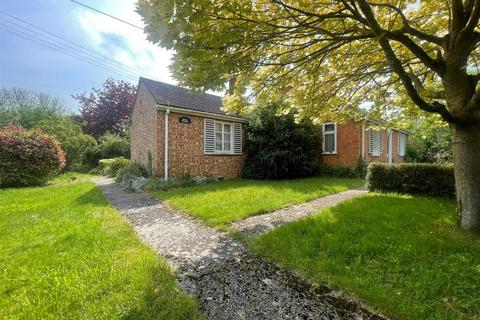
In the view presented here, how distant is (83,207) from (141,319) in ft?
17.4

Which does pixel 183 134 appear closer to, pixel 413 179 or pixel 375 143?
pixel 413 179

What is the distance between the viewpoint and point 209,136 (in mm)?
11750

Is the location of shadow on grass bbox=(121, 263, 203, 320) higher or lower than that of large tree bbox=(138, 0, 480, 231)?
lower

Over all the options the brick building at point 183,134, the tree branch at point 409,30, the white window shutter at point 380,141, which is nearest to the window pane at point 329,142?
the white window shutter at point 380,141

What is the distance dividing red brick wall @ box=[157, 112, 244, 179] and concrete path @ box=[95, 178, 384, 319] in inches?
244

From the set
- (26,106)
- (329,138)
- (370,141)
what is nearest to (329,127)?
(329,138)

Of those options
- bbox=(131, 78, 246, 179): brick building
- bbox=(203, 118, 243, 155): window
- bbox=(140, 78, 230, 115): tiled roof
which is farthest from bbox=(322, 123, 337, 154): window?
bbox=(140, 78, 230, 115): tiled roof

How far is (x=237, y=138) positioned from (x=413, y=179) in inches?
318

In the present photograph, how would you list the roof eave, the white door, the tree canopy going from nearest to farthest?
the tree canopy, the roof eave, the white door

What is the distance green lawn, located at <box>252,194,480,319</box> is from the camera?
2.34 meters

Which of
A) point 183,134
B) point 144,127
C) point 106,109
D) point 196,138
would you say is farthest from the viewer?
point 106,109

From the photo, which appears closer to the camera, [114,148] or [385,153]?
[385,153]

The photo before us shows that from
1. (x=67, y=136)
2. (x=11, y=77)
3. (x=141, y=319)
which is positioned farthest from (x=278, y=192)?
(x=11, y=77)

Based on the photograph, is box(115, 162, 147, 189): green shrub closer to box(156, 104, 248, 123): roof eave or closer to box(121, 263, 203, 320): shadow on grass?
box(156, 104, 248, 123): roof eave
